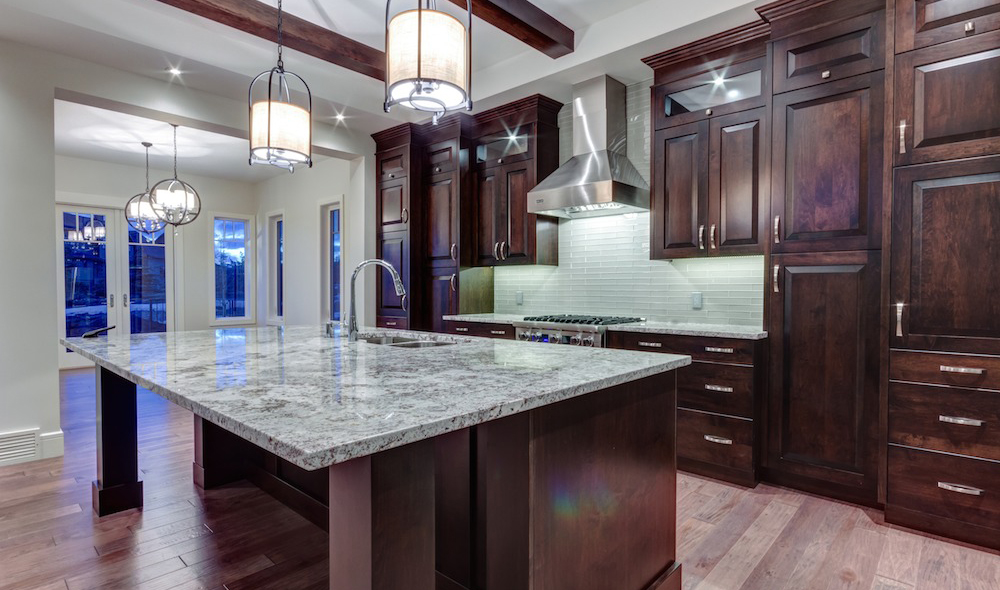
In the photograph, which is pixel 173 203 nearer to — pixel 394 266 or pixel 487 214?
pixel 394 266

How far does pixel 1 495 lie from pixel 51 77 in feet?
8.46

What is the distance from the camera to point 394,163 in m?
5.04

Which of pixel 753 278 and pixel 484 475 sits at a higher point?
pixel 753 278

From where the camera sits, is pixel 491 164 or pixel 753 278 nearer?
pixel 753 278

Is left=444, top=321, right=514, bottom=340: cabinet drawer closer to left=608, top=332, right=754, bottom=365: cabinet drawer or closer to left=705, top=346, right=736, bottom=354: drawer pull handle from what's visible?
left=608, top=332, right=754, bottom=365: cabinet drawer

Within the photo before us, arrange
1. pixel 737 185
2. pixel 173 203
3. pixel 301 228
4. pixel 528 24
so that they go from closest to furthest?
pixel 737 185
pixel 528 24
pixel 173 203
pixel 301 228

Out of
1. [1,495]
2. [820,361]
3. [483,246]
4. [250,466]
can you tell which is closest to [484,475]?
[250,466]

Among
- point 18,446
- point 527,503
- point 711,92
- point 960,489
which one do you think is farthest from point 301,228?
point 960,489

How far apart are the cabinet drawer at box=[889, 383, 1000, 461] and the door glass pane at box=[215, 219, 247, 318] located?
8.20 metres

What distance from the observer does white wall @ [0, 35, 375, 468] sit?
10.7ft

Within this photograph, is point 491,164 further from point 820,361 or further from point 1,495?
point 1,495

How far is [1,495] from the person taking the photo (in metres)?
2.72

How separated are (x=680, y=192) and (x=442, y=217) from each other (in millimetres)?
2204

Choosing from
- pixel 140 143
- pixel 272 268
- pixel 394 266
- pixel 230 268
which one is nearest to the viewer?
pixel 394 266
